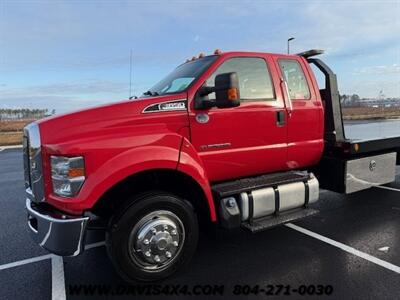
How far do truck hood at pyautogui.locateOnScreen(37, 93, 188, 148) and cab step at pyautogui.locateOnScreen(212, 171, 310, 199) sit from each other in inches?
34.0

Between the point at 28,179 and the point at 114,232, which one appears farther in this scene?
the point at 28,179

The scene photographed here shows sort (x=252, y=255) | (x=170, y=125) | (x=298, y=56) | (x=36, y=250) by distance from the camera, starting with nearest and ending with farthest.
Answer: (x=170, y=125), (x=252, y=255), (x=36, y=250), (x=298, y=56)

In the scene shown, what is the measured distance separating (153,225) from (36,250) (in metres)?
1.93

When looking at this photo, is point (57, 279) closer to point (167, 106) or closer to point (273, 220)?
point (167, 106)

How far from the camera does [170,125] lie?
3875 mm

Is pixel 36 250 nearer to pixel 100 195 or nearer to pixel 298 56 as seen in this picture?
pixel 100 195

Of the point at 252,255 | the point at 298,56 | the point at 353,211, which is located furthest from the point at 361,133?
the point at 252,255

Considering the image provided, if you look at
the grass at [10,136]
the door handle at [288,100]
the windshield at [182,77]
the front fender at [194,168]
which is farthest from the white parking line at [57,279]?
the grass at [10,136]

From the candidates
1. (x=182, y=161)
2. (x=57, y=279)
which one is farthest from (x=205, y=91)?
(x=57, y=279)

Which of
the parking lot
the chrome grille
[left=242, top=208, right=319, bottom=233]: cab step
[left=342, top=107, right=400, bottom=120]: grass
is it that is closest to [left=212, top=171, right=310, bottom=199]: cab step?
[left=242, top=208, right=319, bottom=233]: cab step

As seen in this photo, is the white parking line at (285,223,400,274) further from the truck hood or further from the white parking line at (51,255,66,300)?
the white parking line at (51,255,66,300)

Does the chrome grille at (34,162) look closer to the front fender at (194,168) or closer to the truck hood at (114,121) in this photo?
the truck hood at (114,121)

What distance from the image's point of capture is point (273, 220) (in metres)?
4.38

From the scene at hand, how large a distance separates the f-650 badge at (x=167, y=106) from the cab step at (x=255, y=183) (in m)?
1.01
